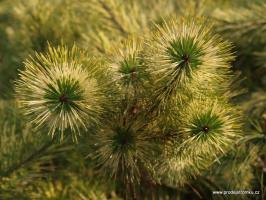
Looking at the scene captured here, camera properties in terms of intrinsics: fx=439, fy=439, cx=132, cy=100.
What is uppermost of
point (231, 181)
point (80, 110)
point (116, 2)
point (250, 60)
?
point (116, 2)

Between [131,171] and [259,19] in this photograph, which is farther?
[259,19]

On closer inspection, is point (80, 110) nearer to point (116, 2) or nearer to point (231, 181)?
point (231, 181)

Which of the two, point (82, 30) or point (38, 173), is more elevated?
point (82, 30)

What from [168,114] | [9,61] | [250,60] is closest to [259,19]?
[250,60]

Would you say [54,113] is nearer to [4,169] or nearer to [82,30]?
[4,169]

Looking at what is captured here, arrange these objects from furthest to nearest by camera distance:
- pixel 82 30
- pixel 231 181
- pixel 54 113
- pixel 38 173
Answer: pixel 82 30 < pixel 38 173 < pixel 231 181 < pixel 54 113

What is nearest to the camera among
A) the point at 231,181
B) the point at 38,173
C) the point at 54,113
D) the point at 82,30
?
the point at 54,113
